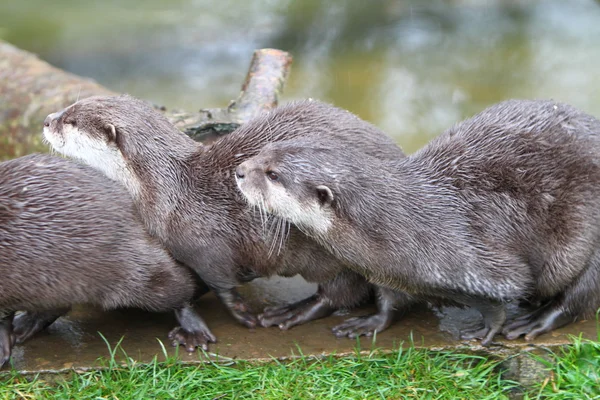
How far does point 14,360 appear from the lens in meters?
2.97

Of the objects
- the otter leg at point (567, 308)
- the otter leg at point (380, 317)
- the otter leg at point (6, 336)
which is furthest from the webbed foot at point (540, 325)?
the otter leg at point (6, 336)

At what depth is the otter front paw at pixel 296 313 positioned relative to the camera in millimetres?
3168

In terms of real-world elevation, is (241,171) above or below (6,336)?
above

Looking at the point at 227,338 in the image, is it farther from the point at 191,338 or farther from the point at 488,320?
the point at 488,320

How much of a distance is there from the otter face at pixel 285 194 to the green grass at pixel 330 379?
21.0 inches

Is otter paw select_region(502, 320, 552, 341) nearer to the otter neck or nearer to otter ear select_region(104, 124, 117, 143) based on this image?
the otter neck

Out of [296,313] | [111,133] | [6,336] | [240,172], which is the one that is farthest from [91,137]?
[296,313]

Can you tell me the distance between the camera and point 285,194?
2783mm

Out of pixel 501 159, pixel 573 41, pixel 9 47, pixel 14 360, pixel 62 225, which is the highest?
pixel 573 41

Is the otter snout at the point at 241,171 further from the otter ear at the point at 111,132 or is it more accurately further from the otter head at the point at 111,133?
the otter ear at the point at 111,132

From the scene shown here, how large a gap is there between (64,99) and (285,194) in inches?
89.3

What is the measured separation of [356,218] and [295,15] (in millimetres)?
6255

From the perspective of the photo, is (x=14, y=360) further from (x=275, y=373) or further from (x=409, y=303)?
(x=409, y=303)

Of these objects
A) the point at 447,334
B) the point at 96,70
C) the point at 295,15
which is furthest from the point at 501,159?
the point at 295,15
